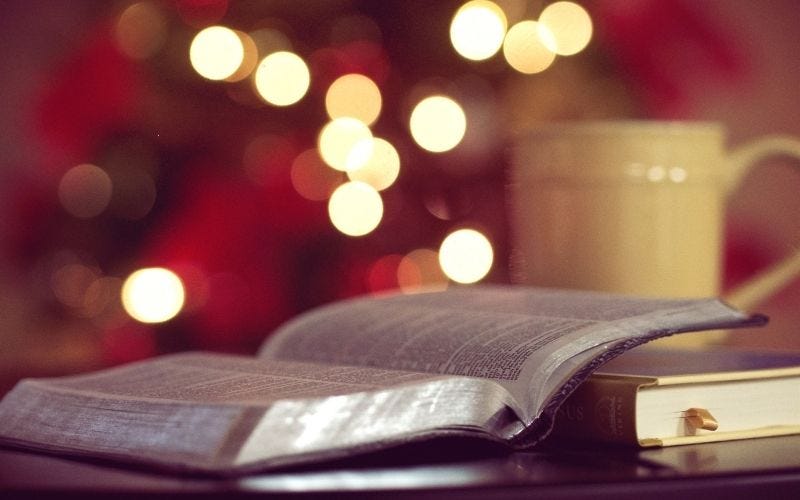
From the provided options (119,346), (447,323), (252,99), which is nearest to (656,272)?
(447,323)

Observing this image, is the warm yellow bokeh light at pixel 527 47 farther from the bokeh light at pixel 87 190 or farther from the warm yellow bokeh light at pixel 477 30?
the bokeh light at pixel 87 190

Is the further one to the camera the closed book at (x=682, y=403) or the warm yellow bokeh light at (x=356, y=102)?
the warm yellow bokeh light at (x=356, y=102)

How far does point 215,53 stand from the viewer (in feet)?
4.41

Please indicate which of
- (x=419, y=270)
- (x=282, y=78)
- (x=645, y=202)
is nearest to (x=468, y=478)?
(x=645, y=202)

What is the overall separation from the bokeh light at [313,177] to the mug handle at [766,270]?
79 centimetres

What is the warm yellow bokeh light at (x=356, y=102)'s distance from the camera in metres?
1.42

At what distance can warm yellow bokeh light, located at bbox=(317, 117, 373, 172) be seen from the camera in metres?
1.41

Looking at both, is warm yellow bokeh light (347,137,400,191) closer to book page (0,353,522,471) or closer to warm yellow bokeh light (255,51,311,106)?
warm yellow bokeh light (255,51,311,106)

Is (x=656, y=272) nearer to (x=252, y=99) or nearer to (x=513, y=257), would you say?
(x=513, y=257)

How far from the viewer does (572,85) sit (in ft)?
4.40

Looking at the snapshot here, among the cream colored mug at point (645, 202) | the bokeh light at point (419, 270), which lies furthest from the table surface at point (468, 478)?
the bokeh light at point (419, 270)

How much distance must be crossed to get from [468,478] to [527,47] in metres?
1.12

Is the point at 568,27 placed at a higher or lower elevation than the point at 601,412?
higher

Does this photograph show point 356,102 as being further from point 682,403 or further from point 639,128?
point 682,403
